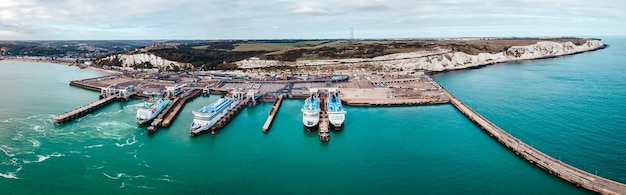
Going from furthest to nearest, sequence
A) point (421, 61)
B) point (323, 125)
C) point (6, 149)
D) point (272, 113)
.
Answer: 1. point (421, 61)
2. point (272, 113)
3. point (323, 125)
4. point (6, 149)

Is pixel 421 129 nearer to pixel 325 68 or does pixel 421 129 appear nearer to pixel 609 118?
pixel 609 118

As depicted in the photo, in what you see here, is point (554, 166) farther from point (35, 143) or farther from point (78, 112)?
point (78, 112)

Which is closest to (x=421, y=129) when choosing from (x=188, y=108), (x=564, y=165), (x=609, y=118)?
(x=564, y=165)

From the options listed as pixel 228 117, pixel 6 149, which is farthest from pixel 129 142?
pixel 228 117

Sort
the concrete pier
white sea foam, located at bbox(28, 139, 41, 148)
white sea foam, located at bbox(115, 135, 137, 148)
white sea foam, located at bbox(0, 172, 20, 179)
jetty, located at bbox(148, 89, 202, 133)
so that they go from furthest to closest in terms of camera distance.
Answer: the concrete pier
jetty, located at bbox(148, 89, 202, 133)
white sea foam, located at bbox(115, 135, 137, 148)
white sea foam, located at bbox(28, 139, 41, 148)
white sea foam, located at bbox(0, 172, 20, 179)

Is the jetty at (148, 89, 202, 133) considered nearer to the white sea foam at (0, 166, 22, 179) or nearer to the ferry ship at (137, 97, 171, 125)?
the ferry ship at (137, 97, 171, 125)

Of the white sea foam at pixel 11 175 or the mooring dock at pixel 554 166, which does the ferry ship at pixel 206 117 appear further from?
the mooring dock at pixel 554 166

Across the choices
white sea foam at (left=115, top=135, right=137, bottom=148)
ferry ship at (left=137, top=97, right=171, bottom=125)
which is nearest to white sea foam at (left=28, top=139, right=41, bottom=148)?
white sea foam at (left=115, top=135, right=137, bottom=148)
